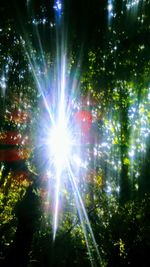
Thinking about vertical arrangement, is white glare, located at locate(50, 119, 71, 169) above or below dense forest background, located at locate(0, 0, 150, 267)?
above

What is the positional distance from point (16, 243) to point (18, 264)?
2.85 ft

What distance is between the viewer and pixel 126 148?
309 inches

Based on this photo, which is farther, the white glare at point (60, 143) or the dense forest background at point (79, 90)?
the white glare at point (60, 143)

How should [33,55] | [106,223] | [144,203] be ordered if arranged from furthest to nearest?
[106,223] < [144,203] < [33,55]

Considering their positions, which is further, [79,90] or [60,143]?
[60,143]

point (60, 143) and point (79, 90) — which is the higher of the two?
point (60, 143)

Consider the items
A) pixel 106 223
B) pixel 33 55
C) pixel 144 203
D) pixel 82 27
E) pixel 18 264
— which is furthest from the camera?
pixel 106 223

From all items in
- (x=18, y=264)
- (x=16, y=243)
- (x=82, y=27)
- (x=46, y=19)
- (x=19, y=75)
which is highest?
(x=19, y=75)

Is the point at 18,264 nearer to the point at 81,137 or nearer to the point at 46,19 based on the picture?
the point at 81,137

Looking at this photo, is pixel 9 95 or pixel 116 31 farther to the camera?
pixel 9 95

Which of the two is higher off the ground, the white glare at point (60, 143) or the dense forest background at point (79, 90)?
the white glare at point (60, 143)

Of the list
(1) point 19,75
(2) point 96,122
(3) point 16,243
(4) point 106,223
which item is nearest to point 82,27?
(1) point 19,75

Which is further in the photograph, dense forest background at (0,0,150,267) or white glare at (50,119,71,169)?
white glare at (50,119,71,169)

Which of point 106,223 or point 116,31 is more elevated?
point 106,223
